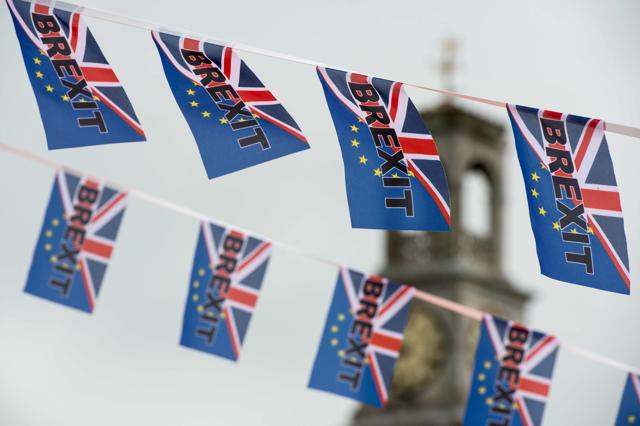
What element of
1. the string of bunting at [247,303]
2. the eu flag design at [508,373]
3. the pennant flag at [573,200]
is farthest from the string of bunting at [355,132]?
the eu flag design at [508,373]

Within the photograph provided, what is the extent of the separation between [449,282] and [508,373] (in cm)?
2762

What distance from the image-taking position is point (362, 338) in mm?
16344

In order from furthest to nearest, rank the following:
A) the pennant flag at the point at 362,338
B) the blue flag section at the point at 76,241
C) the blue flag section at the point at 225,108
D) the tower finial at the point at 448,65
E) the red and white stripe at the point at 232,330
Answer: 1. the tower finial at the point at 448,65
2. the pennant flag at the point at 362,338
3. the red and white stripe at the point at 232,330
4. the blue flag section at the point at 76,241
5. the blue flag section at the point at 225,108

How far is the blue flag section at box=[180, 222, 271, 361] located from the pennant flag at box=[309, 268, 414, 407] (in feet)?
2.88

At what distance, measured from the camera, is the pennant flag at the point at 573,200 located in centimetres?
1180

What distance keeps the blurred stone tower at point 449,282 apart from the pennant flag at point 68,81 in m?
31.2

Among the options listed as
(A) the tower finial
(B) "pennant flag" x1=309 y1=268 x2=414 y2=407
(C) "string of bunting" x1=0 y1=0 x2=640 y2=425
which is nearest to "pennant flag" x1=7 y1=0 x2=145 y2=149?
(C) "string of bunting" x1=0 y1=0 x2=640 y2=425

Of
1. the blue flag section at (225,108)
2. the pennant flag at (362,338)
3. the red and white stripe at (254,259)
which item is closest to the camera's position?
the blue flag section at (225,108)

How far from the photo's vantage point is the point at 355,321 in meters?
16.3

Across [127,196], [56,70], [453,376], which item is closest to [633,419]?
[127,196]

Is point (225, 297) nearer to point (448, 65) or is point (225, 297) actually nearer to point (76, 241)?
point (76, 241)

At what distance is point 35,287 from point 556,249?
602cm

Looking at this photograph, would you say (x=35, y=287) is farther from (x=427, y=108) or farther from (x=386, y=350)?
(x=427, y=108)

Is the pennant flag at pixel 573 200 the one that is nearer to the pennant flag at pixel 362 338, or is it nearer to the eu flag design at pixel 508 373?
the eu flag design at pixel 508 373
